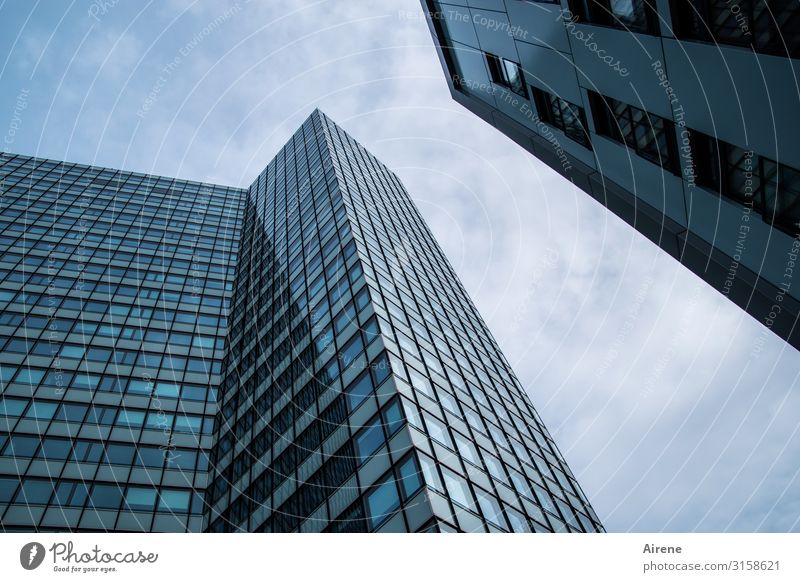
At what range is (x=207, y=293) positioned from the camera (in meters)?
48.5

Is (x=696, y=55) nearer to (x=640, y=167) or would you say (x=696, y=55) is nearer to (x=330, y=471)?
(x=640, y=167)

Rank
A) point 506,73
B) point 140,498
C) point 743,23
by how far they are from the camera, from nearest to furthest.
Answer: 1. point 743,23
2. point 506,73
3. point 140,498

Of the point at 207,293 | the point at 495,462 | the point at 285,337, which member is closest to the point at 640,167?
the point at 495,462

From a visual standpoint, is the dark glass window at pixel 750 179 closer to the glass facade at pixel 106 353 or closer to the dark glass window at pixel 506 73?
the dark glass window at pixel 506 73

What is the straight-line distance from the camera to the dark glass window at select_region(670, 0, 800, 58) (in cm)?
857

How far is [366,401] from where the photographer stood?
73.5ft

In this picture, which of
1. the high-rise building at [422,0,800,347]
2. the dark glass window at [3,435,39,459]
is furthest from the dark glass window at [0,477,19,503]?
the high-rise building at [422,0,800,347]

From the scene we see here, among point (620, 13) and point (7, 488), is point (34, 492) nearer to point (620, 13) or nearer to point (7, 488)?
point (7, 488)

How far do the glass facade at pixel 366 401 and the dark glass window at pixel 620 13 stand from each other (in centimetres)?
1408

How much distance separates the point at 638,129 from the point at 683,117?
256 centimetres

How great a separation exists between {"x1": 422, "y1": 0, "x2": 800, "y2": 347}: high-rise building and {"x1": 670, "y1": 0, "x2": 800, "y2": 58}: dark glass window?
0.02 metres

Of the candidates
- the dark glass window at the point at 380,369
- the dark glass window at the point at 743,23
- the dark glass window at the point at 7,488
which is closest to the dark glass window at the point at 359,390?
the dark glass window at the point at 380,369

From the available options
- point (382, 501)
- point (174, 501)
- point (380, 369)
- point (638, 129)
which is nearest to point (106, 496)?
point (174, 501)

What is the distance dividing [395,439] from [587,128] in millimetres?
12476
